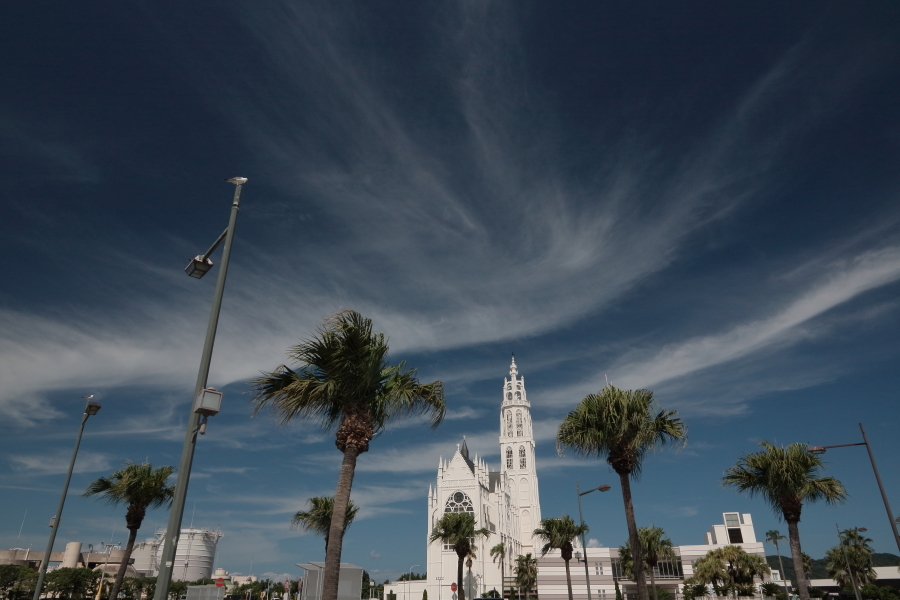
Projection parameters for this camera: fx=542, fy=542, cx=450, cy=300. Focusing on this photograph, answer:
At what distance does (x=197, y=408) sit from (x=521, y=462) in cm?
12935

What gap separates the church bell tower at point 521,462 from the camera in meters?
129

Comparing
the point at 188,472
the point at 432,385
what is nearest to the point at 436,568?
the point at 432,385

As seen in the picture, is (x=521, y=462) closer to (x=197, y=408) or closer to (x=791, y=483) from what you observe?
(x=791, y=483)

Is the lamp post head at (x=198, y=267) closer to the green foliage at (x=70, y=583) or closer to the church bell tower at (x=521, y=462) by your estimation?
the green foliage at (x=70, y=583)

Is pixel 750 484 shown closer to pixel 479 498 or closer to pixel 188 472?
pixel 188 472

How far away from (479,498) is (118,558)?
110193mm

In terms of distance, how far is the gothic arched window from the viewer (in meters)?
102

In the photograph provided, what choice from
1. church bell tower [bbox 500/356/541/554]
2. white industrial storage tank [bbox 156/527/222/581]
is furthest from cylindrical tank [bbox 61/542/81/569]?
church bell tower [bbox 500/356/541/554]

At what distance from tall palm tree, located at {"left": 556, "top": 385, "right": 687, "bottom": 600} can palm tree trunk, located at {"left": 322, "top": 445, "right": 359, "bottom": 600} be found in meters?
10.5

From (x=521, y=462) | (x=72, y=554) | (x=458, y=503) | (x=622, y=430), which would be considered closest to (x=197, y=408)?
(x=622, y=430)

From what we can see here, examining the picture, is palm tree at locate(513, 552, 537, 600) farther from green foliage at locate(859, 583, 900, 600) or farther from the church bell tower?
the church bell tower

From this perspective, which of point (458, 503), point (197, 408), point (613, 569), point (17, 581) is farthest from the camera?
point (458, 503)

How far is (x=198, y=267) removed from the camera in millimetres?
11469

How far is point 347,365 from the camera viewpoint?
1617 centimetres
